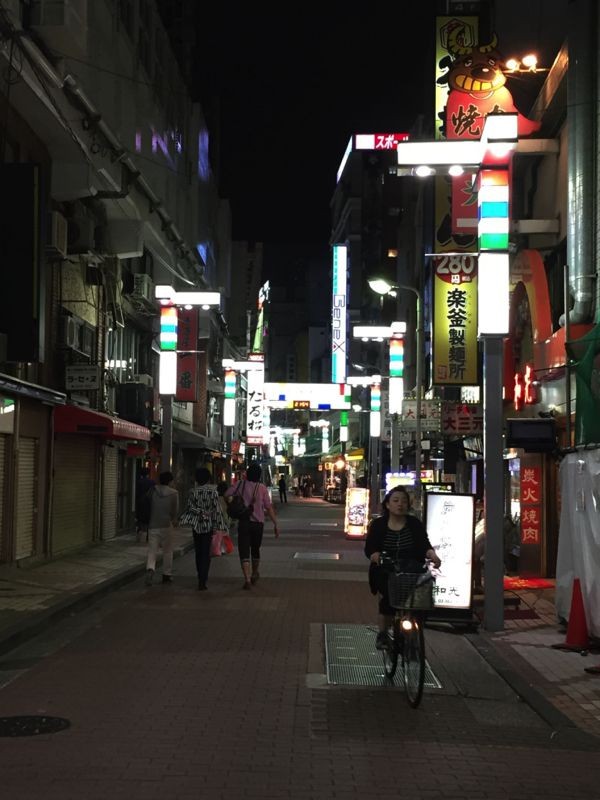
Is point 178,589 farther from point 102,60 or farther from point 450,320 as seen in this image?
point 102,60

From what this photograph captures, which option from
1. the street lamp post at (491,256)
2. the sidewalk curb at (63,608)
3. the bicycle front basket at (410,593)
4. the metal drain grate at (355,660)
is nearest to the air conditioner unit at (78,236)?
the sidewalk curb at (63,608)

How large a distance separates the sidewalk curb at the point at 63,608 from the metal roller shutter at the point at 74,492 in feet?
7.36

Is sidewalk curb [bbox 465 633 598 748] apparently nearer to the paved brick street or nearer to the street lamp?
the paved brick street

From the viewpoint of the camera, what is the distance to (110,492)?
23297 millimetres

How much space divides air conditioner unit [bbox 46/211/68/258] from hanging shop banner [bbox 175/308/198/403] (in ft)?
41.3

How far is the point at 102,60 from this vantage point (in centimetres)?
2162

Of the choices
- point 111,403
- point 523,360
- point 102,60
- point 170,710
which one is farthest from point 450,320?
point 170,710

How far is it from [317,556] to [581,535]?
38.5 ft

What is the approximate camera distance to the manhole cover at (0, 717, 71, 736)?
6.50 metres

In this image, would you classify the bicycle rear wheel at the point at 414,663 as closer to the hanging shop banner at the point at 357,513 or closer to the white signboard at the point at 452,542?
the white signboard at the point at 452,542

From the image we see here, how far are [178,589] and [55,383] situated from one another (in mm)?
5810

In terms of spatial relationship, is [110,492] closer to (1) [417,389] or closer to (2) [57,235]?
(2) [57,235]

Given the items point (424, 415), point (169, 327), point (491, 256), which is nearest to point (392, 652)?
point (491, 256)

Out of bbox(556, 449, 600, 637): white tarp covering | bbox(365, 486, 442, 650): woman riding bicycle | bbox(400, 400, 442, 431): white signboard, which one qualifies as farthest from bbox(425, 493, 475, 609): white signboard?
bbox(400, 400, 442, 431): white signboard
